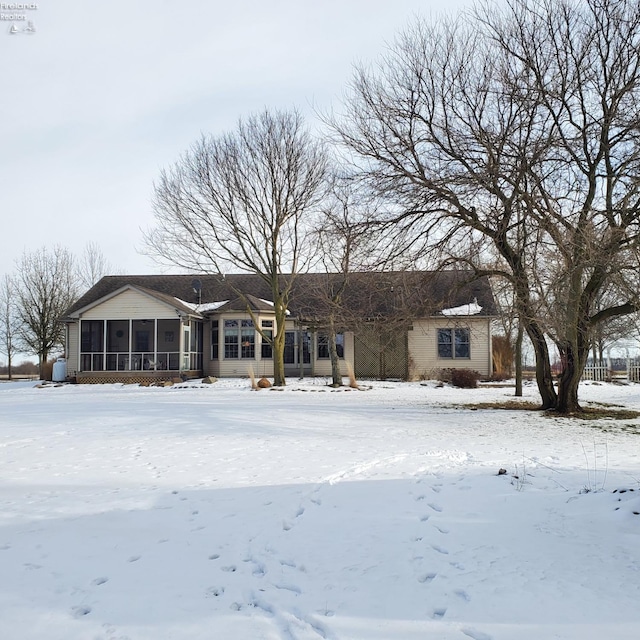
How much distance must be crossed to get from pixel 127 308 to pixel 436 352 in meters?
14.9

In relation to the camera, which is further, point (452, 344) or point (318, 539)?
point (452, 344)

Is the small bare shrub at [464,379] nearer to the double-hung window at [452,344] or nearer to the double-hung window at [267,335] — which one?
the double-hung window at [452,344]

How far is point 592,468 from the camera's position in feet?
23.8

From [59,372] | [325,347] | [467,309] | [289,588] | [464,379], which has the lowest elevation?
[289,588]

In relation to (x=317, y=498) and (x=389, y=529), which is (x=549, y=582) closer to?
(x=389, y=529)

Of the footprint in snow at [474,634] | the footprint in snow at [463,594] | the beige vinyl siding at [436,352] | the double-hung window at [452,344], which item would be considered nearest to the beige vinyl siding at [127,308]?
the beige vinyl siding at [436,352]

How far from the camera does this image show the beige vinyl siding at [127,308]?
88.0 ft

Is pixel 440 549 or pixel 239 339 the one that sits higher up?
pixel 239 339

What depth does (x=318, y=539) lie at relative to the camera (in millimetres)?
4977

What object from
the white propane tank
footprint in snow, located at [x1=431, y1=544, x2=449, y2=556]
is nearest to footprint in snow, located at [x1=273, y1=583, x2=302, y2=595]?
footprint in snow, located at [x1=431, y1=544, x2=449, y2=556]

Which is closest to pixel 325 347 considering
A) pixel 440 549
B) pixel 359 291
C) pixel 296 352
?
pixel 296 352

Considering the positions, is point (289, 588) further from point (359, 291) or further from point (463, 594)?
point (359, 291)

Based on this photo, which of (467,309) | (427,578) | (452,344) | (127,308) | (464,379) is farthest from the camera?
(452,344)

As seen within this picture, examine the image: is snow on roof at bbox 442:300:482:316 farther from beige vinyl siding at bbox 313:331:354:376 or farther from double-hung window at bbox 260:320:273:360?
double-hung window at bbox 260:320:273:360
